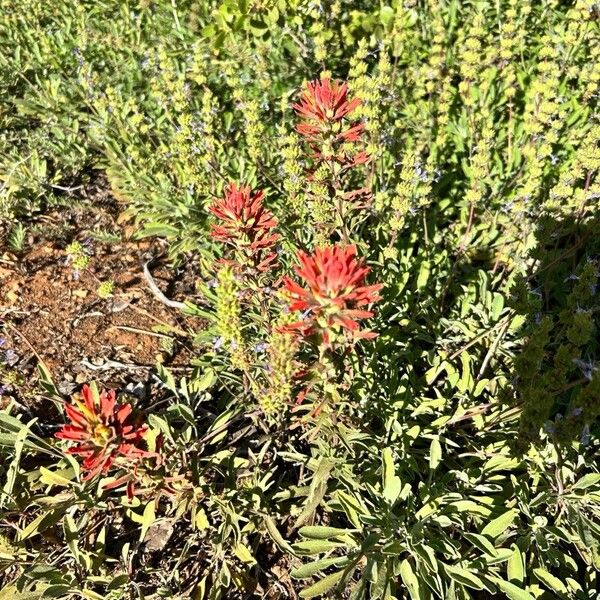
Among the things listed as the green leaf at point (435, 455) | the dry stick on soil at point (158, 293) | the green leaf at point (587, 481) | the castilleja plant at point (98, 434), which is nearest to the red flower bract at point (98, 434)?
the castilleja plant at point (98, 434)

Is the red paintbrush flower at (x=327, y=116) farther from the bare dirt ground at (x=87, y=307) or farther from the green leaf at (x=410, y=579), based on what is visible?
the bare dirt ground at (x=87, y=307)

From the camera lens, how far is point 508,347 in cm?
282

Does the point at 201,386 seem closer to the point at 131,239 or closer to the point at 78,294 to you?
the point at 78,294

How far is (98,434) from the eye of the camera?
1.71m

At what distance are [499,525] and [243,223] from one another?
1414 millimetres

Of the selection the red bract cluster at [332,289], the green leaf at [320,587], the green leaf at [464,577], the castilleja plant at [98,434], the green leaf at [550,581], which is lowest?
the green leaf at [550,581]

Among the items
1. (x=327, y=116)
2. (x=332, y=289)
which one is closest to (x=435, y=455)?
(x=332, y=289)

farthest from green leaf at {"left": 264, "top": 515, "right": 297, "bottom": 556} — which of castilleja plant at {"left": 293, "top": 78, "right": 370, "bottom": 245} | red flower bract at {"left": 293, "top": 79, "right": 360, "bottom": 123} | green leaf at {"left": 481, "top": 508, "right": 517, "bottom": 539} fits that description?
red flower bract at {"left": 293, "top": 79, "right": 360, "bottom": 123}

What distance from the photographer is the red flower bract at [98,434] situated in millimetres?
1688

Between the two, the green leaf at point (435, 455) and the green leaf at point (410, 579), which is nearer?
the green leaf at point (410, 579)

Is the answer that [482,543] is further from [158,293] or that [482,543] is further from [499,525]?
[158,293]

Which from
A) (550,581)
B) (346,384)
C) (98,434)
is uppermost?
(98,434)

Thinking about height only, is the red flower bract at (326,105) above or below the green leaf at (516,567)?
above

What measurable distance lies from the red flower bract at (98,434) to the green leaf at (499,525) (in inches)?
48.7
